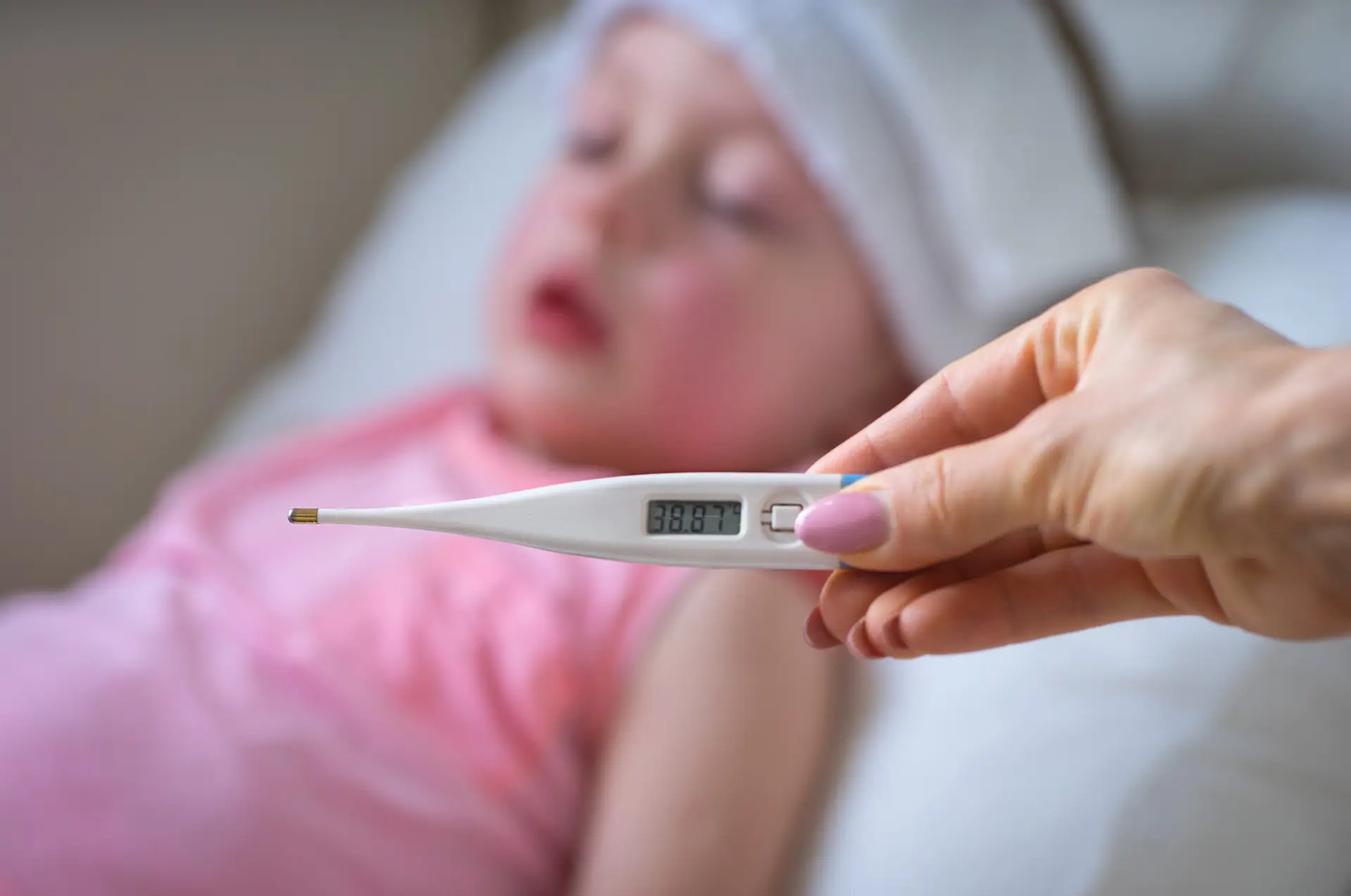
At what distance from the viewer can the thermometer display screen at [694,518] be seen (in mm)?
410

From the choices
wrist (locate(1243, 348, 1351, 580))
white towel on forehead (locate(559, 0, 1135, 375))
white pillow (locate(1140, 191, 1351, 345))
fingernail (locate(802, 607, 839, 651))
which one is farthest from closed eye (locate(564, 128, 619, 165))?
wrist (locate(1243, 348, 1351, 580))

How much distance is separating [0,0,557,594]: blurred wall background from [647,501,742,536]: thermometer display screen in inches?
33.3

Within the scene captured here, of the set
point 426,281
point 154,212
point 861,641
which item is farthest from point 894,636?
point 154,212

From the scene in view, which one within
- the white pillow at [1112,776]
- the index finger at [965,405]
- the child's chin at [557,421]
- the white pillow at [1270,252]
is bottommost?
the white pillow at [1112,776]

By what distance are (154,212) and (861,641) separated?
961 millimetres

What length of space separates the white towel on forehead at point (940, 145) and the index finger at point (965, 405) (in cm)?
40

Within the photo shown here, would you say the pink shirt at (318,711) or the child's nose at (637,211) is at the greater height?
the child's nose at (637,211)

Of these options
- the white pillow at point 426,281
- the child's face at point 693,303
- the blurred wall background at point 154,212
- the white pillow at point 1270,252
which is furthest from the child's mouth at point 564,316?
the blurred wall background at point 154,212

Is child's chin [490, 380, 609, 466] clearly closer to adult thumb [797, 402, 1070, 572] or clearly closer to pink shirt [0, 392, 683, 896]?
pink shirt [0, 392, 683, 896]

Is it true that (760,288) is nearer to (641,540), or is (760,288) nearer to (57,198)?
(641,540)

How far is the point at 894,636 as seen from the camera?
1.42 ft

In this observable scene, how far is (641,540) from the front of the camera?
41 cm

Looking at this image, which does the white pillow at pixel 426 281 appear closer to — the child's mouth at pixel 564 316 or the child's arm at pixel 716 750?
the child's mouth at pixel 564 316

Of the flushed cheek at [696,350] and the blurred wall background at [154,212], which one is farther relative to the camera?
the blurred wall background at [154,212]
